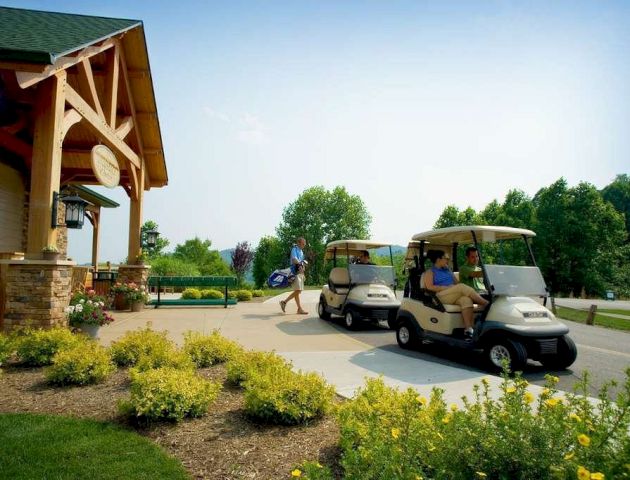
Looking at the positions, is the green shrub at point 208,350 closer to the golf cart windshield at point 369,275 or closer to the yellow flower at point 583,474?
the yellow flower at point 583,474

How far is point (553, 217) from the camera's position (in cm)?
3588

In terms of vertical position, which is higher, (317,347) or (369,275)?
(369,275)

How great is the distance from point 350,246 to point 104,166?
5.88m

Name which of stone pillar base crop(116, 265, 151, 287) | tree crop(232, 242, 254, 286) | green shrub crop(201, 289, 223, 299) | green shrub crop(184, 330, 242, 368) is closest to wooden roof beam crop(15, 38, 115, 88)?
green shrub crop(184, 330, 242, 368)

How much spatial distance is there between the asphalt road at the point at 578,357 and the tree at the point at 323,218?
37790 millimetres

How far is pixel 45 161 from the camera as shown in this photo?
22.1ft

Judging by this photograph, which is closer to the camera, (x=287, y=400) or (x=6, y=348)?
(x=287, y=400)

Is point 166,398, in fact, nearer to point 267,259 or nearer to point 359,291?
point 359,291

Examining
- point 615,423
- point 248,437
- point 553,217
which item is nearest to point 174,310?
point 248,437

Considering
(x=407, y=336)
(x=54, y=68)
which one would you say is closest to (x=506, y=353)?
(x=407, y=336)

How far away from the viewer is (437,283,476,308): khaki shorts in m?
6.02

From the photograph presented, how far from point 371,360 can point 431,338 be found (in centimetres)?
113

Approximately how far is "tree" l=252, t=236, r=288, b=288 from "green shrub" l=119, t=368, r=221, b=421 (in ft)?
146

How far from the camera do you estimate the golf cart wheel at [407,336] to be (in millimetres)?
6844
